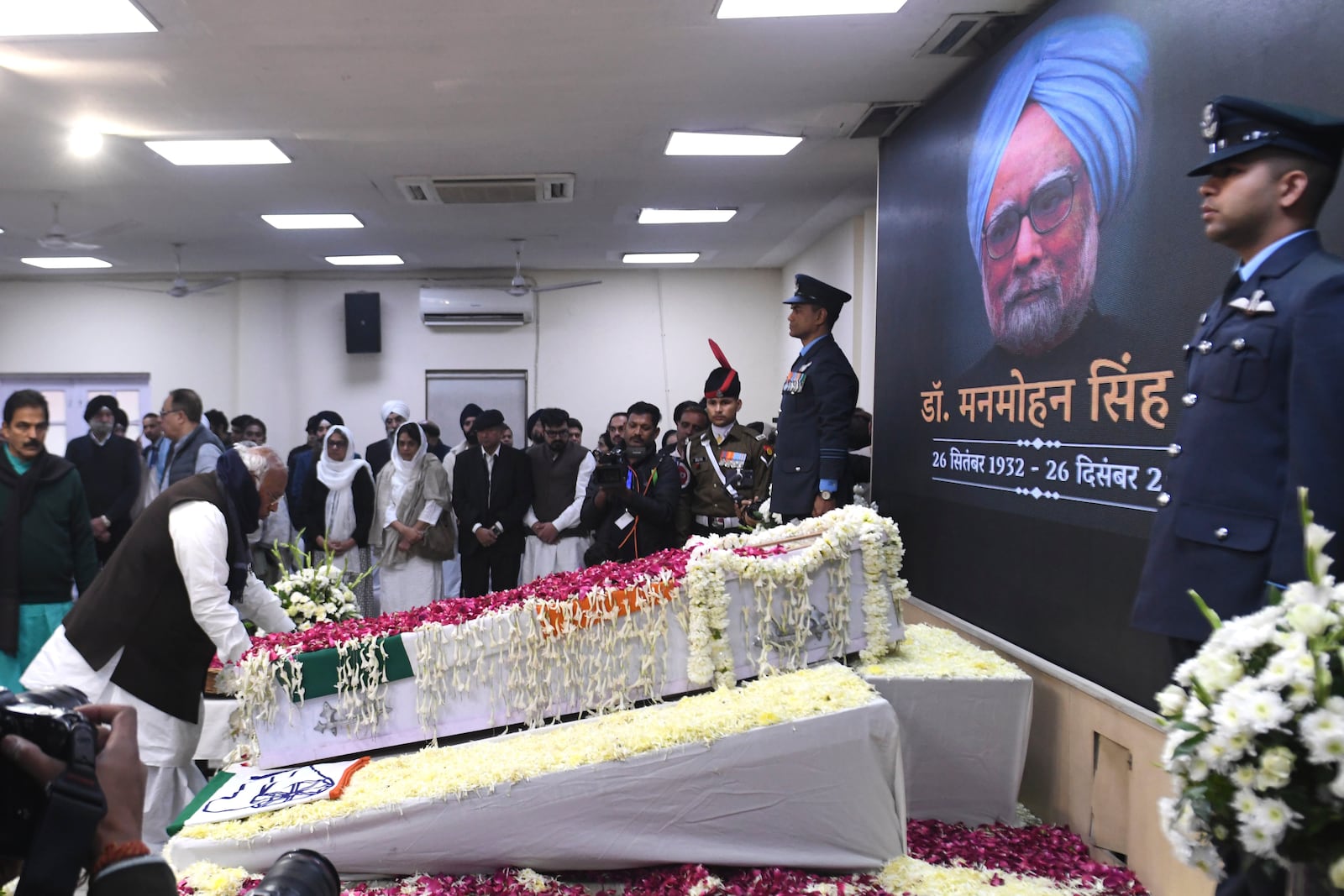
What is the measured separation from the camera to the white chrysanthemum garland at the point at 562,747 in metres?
2.32

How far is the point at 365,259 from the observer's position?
387 inches

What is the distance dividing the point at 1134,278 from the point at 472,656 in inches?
90.8

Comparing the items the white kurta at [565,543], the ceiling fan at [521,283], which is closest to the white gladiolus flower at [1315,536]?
the white kurta at [565,543]

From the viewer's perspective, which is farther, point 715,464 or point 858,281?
point 858,281

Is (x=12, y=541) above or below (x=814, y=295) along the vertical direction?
below

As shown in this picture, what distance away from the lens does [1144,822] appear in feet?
8.43

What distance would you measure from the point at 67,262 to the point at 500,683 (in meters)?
9.39

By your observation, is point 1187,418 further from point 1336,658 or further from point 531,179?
point 531,179

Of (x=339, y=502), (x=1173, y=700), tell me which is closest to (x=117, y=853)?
(x=1173, y=700)

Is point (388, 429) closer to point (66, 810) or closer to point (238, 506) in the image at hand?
point (238, 506)

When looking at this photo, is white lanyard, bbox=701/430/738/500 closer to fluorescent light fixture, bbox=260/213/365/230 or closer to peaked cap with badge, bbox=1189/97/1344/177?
peaked cap with badge, bbox=1189/97/1344/177

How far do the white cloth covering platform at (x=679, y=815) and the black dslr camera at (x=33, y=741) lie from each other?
139 centimetres

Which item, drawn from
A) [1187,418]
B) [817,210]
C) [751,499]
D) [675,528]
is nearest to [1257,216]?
[1187,418]

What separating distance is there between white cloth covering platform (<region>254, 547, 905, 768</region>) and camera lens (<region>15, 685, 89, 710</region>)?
1552mm
